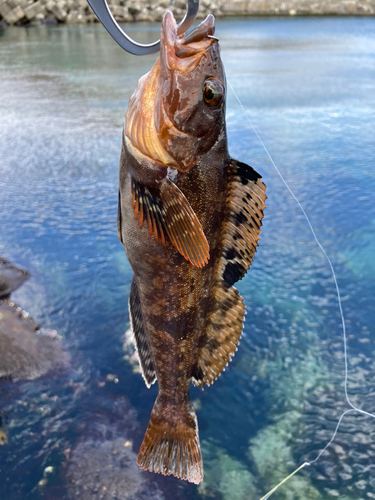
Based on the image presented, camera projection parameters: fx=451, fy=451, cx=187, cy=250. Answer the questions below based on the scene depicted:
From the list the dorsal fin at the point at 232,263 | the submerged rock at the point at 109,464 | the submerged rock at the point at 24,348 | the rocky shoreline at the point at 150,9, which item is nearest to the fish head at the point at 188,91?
the dorsal fin at the point at 232,263

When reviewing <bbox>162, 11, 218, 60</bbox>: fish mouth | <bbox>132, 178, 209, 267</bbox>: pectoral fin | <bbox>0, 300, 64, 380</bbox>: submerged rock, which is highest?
<bbox>162, 11, 218, 60</bbox>: fish mouth

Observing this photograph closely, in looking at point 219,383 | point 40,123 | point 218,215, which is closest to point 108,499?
point 219,383

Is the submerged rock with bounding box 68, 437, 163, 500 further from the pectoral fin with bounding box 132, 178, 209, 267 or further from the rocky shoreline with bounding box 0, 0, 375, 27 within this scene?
the rocky shoreline with bounding box 0, 0, 375, 27

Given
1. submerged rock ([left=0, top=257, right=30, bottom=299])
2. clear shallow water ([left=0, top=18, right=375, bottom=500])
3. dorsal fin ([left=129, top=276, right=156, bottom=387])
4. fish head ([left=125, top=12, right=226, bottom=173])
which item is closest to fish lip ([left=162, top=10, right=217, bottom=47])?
fish head ([left=125, top=12, right=226, bottom=173])

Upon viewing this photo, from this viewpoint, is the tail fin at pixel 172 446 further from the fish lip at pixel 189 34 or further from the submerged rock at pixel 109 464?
the fish lip at pixel 189 34

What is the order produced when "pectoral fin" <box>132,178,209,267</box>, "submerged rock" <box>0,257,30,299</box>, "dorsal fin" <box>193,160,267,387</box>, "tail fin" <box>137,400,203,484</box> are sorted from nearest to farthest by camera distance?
1. "pectoral fin" <box>132,178,209,267</box>
2. "dorsal fin" <box>193,160,267,387</box>
3. "tail fin" <box>137,400,203,484</box>
4. "submerged rock" <box>0,257,30,299</box>

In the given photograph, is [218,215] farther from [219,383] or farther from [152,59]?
[152,59]

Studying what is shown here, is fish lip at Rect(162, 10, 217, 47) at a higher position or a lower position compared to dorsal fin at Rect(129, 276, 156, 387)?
higher
